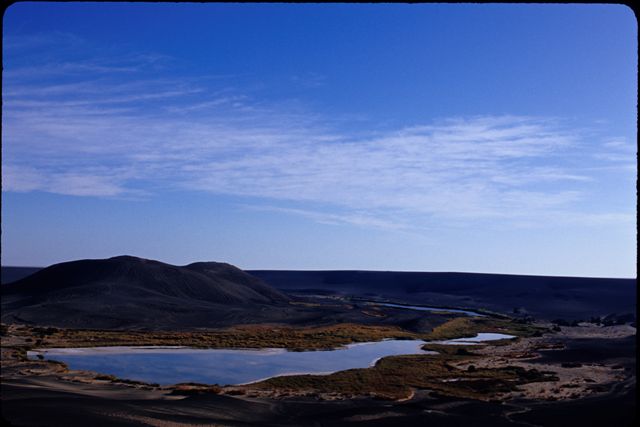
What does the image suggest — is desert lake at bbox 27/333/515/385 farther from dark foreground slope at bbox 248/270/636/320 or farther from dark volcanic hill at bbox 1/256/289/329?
dark foreground slope at bbox 248/270/636/320

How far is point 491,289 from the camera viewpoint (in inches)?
4980

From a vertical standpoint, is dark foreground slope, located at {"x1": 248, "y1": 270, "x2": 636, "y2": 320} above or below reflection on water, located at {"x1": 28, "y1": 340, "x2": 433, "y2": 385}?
above

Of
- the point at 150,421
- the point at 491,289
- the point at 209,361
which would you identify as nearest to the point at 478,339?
the point at 209,361

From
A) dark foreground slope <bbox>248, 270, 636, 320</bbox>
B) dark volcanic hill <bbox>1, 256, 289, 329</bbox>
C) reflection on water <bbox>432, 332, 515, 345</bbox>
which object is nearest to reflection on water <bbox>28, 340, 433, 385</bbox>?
reflection on water <bbox>432, 332, 515, 345</bbox>

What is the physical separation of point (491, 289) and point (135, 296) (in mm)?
81929

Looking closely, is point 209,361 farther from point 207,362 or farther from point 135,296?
point 135,296

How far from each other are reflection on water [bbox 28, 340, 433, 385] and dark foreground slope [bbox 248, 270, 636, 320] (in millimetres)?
54321

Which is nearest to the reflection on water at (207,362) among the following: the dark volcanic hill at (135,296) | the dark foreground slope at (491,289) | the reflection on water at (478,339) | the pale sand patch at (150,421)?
the reflection on water at (478,339)

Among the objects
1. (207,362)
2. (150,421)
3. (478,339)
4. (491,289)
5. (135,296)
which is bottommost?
(478,339)

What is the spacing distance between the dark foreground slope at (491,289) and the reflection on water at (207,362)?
178 feet

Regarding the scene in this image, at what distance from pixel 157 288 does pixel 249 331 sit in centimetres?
2307

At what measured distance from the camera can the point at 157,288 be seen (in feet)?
231

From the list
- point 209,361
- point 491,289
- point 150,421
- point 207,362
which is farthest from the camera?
point 491,289

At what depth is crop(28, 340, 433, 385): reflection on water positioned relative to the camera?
30.0 m
